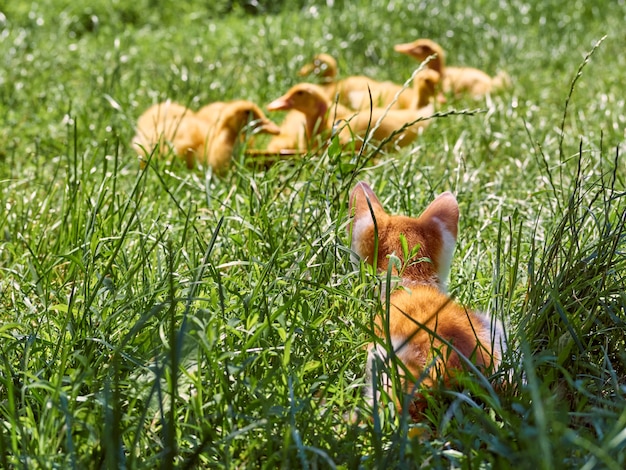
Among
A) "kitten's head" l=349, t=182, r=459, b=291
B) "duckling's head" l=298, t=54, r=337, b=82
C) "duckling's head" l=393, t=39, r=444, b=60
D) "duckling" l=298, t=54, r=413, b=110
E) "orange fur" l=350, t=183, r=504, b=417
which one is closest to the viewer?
"orange fur" l=350, t=183, r=504, b=417

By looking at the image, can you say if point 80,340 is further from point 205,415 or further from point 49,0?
point 49,0

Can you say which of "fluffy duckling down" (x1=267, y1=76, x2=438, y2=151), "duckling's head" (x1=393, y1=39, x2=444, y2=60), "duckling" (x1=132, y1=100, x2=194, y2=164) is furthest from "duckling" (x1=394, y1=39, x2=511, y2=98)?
"duckling" (x1=132, y1=100, x2=194, y2=164)

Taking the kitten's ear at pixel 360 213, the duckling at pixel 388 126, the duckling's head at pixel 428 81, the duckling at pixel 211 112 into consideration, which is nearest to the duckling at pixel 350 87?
the duckling's head at pixel 428 81

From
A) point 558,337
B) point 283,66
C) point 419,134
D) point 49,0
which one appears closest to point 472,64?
point 283,66

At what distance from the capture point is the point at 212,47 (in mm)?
6348

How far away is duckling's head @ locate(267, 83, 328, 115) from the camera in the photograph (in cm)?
432

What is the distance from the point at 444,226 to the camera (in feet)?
8.03

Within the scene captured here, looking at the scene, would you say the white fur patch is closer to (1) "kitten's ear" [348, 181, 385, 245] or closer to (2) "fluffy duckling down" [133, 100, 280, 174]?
(1) "kitten's ear" [348, 181, 385, 245]

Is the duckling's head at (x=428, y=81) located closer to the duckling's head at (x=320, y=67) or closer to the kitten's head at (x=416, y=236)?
the duckling's head at (x=320, y=67)

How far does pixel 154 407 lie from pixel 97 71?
13.1 ft

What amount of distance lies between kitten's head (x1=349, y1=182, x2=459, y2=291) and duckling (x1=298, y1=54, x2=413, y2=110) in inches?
94.4

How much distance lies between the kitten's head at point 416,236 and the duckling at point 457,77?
280cm

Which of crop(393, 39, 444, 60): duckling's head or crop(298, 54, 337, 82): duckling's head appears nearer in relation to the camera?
crop(298, 54, 337, 82): duckling's head

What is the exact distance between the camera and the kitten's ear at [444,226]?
7.97ft
